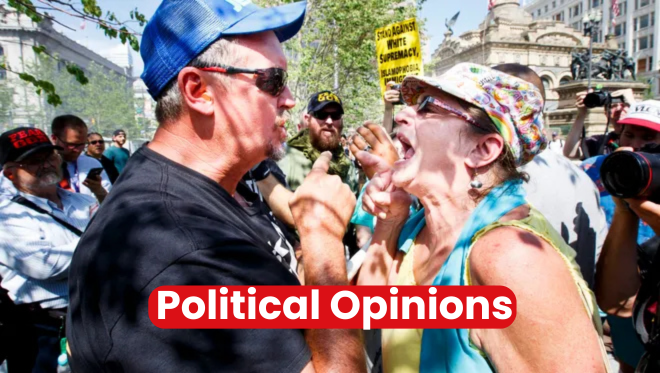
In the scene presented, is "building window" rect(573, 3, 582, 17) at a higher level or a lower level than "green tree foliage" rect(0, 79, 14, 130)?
higher

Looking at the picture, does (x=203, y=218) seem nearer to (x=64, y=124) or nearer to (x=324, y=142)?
(x=324, y=142)

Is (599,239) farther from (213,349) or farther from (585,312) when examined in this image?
(213,349)

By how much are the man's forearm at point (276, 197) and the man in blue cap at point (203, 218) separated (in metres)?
0.64

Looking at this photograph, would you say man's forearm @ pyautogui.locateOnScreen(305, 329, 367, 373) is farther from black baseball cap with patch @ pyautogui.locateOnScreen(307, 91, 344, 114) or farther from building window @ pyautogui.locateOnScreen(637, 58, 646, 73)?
building window @ pyautogui.locateOnScreen(637, 58, 646, 73)

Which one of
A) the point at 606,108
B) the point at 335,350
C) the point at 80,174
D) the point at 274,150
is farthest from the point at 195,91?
the point at 606,108

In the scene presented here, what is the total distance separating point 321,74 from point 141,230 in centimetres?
1555

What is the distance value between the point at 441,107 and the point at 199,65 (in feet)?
3.32

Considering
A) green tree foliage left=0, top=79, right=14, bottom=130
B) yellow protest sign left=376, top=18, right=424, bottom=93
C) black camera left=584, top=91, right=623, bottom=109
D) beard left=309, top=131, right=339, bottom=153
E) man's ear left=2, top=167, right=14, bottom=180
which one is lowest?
man's ear left=2, top=167, right=14, bottom=180

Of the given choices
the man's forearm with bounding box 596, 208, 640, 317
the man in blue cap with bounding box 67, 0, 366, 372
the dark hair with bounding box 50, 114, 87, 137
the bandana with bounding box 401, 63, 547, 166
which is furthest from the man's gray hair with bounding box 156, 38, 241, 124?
the dark hair with bounding box 50, 114, 87, 137

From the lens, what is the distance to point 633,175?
1938 mm

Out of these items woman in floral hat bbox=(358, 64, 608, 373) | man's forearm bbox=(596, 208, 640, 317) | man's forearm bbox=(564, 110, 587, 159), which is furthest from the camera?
man's forearm bbox=(564, 110, 587, 159)

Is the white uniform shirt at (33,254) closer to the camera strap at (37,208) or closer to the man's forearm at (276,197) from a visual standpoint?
the camera strap at (37,208)

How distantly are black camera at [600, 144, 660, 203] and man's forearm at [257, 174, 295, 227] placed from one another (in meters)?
1.64

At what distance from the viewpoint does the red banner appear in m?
1.00
